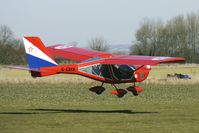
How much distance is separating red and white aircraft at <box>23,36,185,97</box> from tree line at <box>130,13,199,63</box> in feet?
229

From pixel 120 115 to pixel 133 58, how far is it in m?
2.56

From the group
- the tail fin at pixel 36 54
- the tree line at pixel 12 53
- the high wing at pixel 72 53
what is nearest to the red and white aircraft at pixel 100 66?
the tail fin at pixel 36 54

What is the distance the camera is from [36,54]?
70.2ft

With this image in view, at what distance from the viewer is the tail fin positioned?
69.4 feet

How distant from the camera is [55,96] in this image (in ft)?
106

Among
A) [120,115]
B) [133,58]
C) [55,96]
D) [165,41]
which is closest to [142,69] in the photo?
[133,58]

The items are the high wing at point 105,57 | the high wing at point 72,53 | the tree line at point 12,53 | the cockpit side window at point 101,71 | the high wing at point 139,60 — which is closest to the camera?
the high wing at point 139,60

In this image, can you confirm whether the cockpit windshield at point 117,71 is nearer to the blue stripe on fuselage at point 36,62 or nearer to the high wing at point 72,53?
the high wing at point 72,53

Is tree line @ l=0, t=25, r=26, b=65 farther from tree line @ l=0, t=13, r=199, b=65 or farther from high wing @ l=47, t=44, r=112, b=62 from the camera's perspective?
high wing @ l=47, t=44, r=112, b=62

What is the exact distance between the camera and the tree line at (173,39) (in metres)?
94.1

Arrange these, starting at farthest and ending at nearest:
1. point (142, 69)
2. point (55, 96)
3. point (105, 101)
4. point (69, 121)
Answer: point (55, 96)
point (105, 101)
point (142, 69)
point (69, 121)

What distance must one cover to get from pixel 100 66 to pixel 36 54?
2888 millimetres

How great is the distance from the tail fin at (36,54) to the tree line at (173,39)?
71.1 meters

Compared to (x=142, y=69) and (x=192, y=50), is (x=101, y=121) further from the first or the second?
(x=192, y=50)
